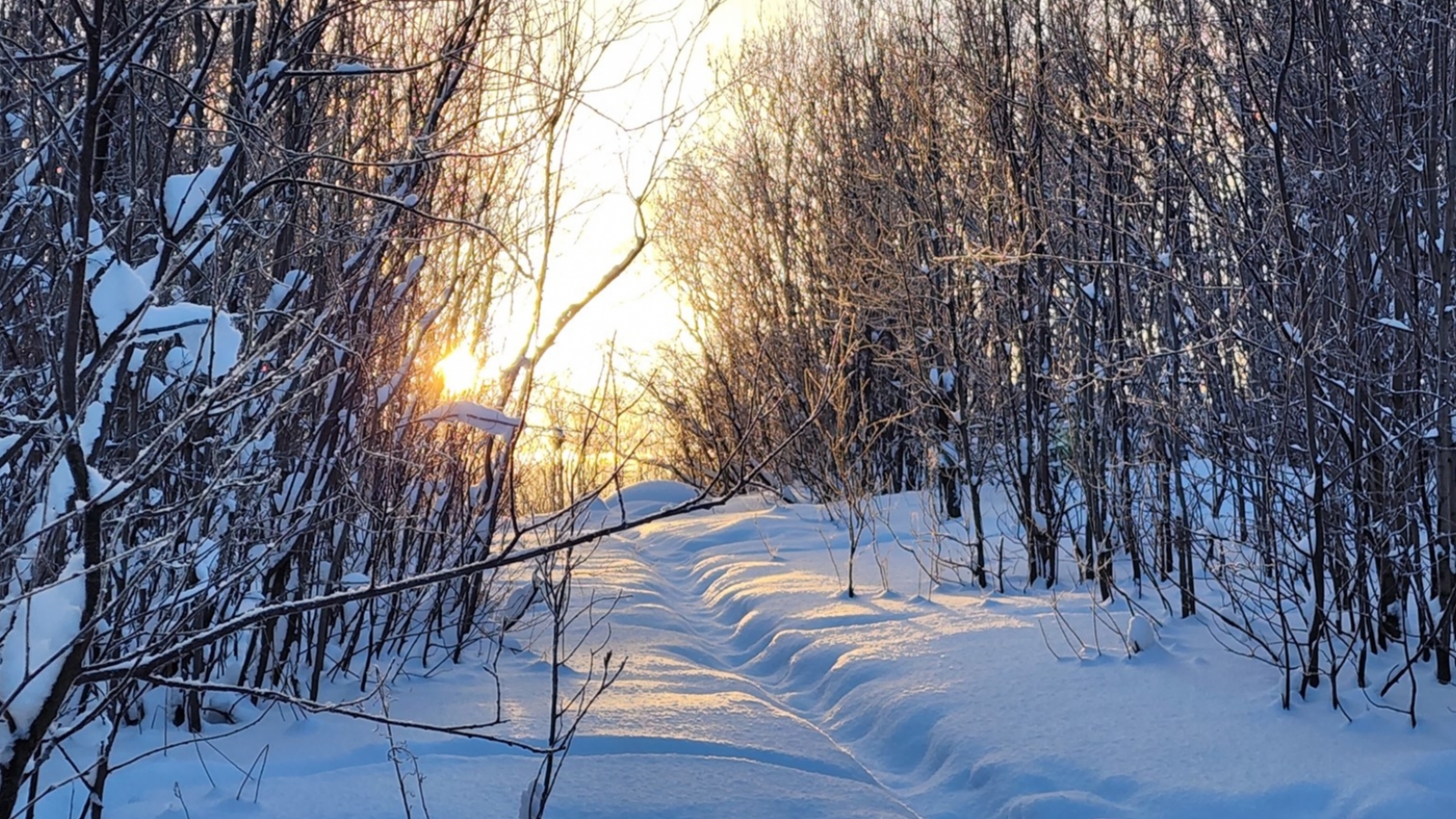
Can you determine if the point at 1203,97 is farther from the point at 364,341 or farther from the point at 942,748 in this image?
the point at 364,341

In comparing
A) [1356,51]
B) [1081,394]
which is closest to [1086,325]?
[1081,394]

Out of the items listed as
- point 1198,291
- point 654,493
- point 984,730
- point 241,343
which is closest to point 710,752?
point 984,730

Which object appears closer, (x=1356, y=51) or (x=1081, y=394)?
(x=1356, y=51)

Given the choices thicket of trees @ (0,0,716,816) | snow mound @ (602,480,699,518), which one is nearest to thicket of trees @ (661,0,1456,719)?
thicket of trees @ (0,0,716,816)

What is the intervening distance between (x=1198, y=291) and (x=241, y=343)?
3.57 metres

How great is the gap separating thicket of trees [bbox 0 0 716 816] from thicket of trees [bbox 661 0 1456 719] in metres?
0.92

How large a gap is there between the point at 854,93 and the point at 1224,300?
292 inches

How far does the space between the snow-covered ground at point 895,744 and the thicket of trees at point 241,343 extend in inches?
11.9

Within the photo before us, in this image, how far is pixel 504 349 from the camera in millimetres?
5277

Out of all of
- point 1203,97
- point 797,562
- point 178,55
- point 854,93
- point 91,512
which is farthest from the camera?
point 854,93

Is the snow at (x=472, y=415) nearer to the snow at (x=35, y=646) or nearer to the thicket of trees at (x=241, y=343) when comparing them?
the thicket of trees at (x=241, y=343)

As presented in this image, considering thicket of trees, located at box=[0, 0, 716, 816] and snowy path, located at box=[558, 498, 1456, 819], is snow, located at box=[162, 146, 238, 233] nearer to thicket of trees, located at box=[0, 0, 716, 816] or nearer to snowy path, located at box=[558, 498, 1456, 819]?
thicket of trees, located at box=[0, 0, 716, 816]

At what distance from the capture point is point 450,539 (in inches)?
192

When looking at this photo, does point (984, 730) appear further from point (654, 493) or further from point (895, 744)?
point (654, 493)
